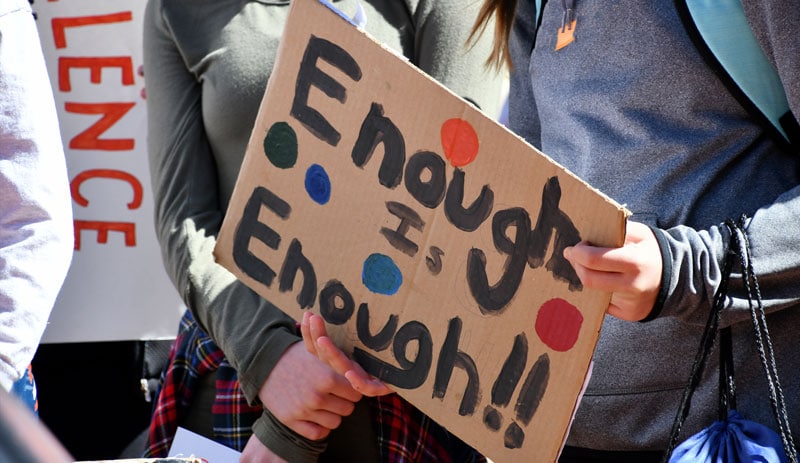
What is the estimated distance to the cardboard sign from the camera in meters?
1.10

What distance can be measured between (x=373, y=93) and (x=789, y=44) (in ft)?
1.60

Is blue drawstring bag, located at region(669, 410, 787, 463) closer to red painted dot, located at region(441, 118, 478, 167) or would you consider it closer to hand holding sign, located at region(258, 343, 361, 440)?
red painted dot, located at region(441, 118, 478, 167)

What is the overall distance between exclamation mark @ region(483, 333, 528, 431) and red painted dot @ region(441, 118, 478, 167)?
0.22 metres

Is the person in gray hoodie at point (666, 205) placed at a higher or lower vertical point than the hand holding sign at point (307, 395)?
higher

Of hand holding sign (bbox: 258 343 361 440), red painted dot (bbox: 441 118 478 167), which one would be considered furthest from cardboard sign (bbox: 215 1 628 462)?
hand holding sign (bbox: 258 343 361 440)

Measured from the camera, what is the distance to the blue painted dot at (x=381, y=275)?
123cm

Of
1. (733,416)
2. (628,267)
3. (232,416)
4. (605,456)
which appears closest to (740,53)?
(628,267)

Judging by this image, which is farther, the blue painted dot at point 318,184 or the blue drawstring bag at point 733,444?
the blue painted dot at point 318,184

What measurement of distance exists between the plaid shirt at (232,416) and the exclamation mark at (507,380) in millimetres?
328

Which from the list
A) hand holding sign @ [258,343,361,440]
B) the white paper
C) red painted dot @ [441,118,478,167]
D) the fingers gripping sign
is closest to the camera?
the fingers gripping sign

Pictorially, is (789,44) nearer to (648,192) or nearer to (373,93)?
(648,192)

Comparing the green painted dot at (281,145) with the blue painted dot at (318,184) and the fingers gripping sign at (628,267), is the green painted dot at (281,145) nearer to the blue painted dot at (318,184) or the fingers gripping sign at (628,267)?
the blue painted dot at (318,184)

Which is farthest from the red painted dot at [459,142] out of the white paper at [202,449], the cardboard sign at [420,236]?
the white paper at [202,449]

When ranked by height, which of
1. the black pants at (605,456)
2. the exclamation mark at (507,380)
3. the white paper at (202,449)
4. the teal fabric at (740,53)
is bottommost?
the white paper at (202,449)
